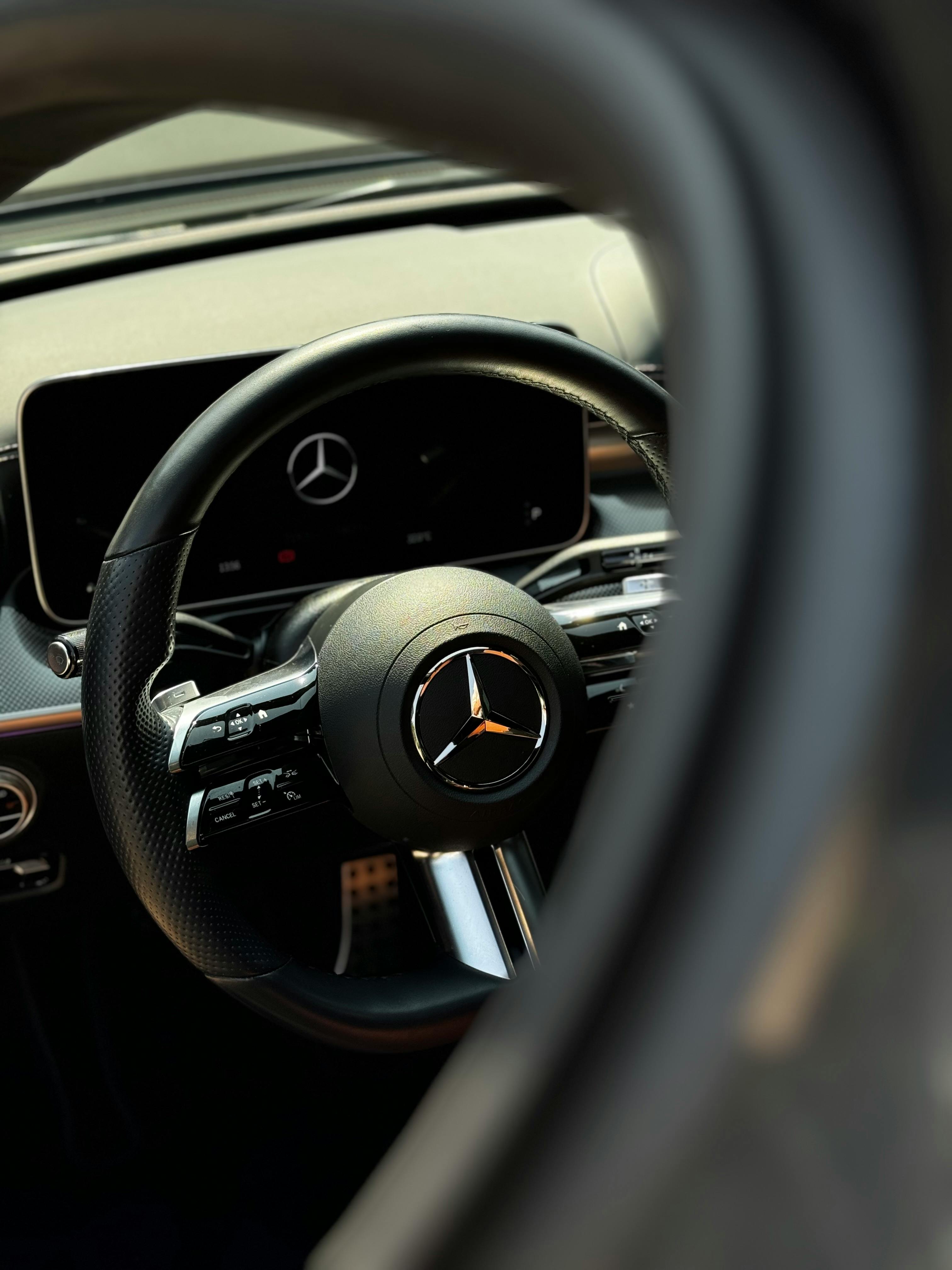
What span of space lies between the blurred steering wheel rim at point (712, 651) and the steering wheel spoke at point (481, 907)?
0.83m

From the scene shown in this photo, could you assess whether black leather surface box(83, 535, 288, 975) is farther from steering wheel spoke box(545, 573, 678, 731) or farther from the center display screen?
the center display screen

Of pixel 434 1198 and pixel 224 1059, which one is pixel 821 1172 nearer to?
pixel 434 1198

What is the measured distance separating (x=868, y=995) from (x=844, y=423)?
13cm

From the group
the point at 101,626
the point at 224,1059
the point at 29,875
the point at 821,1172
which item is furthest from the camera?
the point at 224,1059

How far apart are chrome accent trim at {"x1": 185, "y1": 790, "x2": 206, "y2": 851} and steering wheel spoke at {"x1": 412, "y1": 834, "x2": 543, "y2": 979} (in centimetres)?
24

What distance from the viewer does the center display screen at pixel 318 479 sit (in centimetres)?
141

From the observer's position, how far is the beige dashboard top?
1535 mm

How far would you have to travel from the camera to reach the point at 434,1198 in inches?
10.7

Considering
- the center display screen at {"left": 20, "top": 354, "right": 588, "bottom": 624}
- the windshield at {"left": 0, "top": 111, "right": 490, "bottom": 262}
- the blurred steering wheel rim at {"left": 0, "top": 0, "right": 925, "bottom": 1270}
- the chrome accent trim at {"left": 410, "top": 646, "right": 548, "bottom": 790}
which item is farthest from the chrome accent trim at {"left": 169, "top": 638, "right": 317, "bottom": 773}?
the windshield at {"left": 0, "top": 111, "right": 490, "bottom": 262}

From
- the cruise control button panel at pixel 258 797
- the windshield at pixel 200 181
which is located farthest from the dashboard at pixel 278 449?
the cruise control button panel at pixel 258 797

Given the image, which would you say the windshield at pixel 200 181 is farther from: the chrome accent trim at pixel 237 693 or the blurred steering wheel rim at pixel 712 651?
the blurred steering wheel rim at pixel 712 651

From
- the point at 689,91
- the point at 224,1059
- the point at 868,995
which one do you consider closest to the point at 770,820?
the point at 868,995

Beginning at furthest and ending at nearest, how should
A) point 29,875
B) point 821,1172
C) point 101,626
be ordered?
point 29,875 < point 101,626 < point 821,1172

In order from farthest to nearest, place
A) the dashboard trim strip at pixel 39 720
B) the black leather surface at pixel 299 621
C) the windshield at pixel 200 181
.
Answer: the windshield at pixel 200 181
the dashboard trim strip at pixel 39 720
the black leather surface at pixel 299 621
